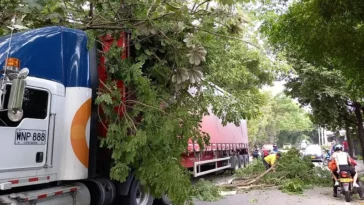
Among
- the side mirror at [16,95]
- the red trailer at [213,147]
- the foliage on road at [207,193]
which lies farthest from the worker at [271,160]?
the side mirror at [16,95]

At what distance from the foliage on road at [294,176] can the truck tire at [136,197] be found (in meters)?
4.50

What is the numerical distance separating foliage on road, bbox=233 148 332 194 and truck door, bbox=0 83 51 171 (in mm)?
6977

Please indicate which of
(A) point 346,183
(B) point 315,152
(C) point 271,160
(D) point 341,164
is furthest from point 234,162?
(B) point 315,152

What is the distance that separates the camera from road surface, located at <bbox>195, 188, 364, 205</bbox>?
795 cm

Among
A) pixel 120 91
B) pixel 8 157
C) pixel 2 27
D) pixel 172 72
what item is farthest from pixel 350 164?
pixel 2 27

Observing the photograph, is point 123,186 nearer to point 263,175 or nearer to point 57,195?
point 57,195

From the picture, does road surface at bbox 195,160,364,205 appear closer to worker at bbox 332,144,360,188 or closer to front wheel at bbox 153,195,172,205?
worker at bbox 332,144,360,188

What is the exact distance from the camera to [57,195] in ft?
14.9

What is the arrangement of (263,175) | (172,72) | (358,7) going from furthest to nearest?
(263,175)
(358,7)
(172,72)

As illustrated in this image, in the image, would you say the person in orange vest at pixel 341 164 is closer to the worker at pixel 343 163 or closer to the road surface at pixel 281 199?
the worker at pixel 343 163

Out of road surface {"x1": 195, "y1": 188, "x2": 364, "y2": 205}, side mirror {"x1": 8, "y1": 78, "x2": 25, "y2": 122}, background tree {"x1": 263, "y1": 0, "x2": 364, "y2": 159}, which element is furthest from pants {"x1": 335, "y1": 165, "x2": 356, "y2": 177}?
side mirror {"x1": 8, "y1": 78, "x2": 25, "y2": 122}

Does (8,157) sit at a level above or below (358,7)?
below

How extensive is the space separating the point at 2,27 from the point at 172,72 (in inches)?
125

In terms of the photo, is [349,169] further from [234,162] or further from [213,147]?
[234,162]
